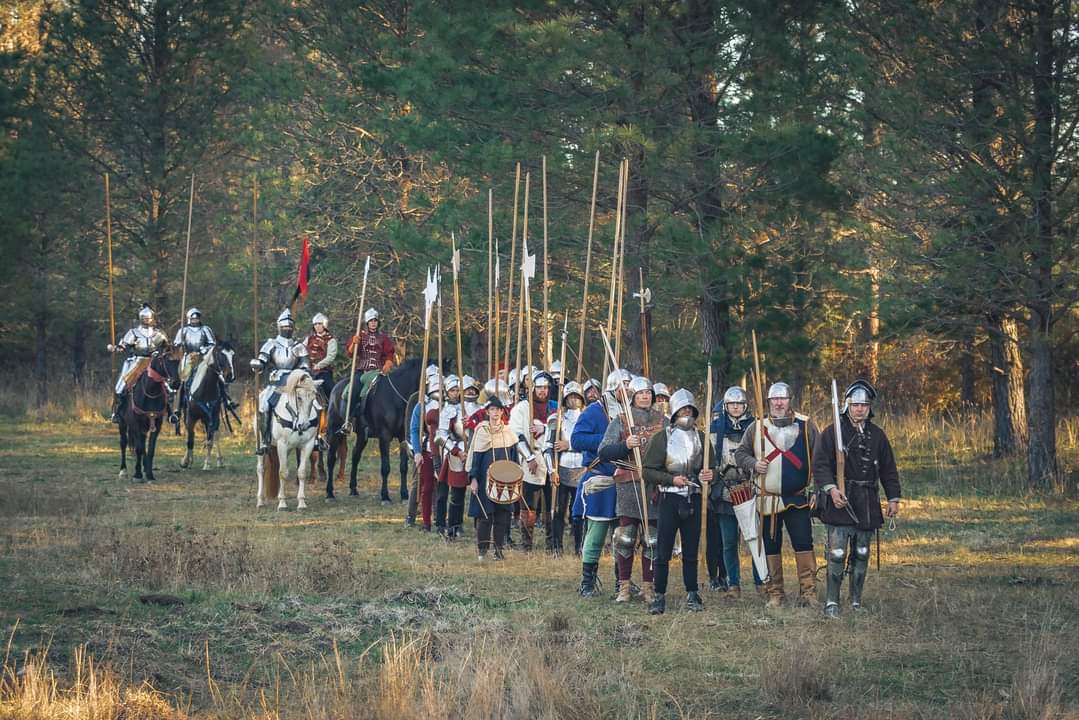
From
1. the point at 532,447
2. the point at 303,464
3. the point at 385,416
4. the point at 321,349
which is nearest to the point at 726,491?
the point at 532,447

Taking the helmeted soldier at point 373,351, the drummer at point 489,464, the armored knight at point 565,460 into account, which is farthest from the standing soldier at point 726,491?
the helmeted soldier at point 373,351

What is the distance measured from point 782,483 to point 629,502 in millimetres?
1206

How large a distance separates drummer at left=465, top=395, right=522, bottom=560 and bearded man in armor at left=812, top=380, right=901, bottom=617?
12.6ft

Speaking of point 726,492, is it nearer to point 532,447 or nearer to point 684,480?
point 684,480

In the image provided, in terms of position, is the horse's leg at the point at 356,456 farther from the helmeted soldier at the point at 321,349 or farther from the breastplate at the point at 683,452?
the breastplate at the point at 683,452

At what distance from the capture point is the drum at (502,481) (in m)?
14.1

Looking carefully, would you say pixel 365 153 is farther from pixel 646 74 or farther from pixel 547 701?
pixel 547 701

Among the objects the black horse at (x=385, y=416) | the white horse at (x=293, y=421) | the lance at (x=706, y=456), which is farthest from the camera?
the black horse at (x=385, y=416)

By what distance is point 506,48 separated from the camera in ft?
68.3

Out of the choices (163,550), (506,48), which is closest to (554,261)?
(506,48)

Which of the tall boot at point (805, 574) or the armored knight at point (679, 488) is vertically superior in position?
the armored knight at point (679, 488)

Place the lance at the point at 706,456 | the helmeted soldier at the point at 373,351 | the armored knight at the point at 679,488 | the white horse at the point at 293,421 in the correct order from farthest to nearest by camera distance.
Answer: the helmeted soldier at the point at 373,351 < the white horse at the point at 293,421 < the armored knight at the point at 679,488 < the lance at the point at 706,456

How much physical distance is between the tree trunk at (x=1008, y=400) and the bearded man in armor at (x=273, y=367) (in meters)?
9.58

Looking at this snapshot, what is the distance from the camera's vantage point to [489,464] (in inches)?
563
